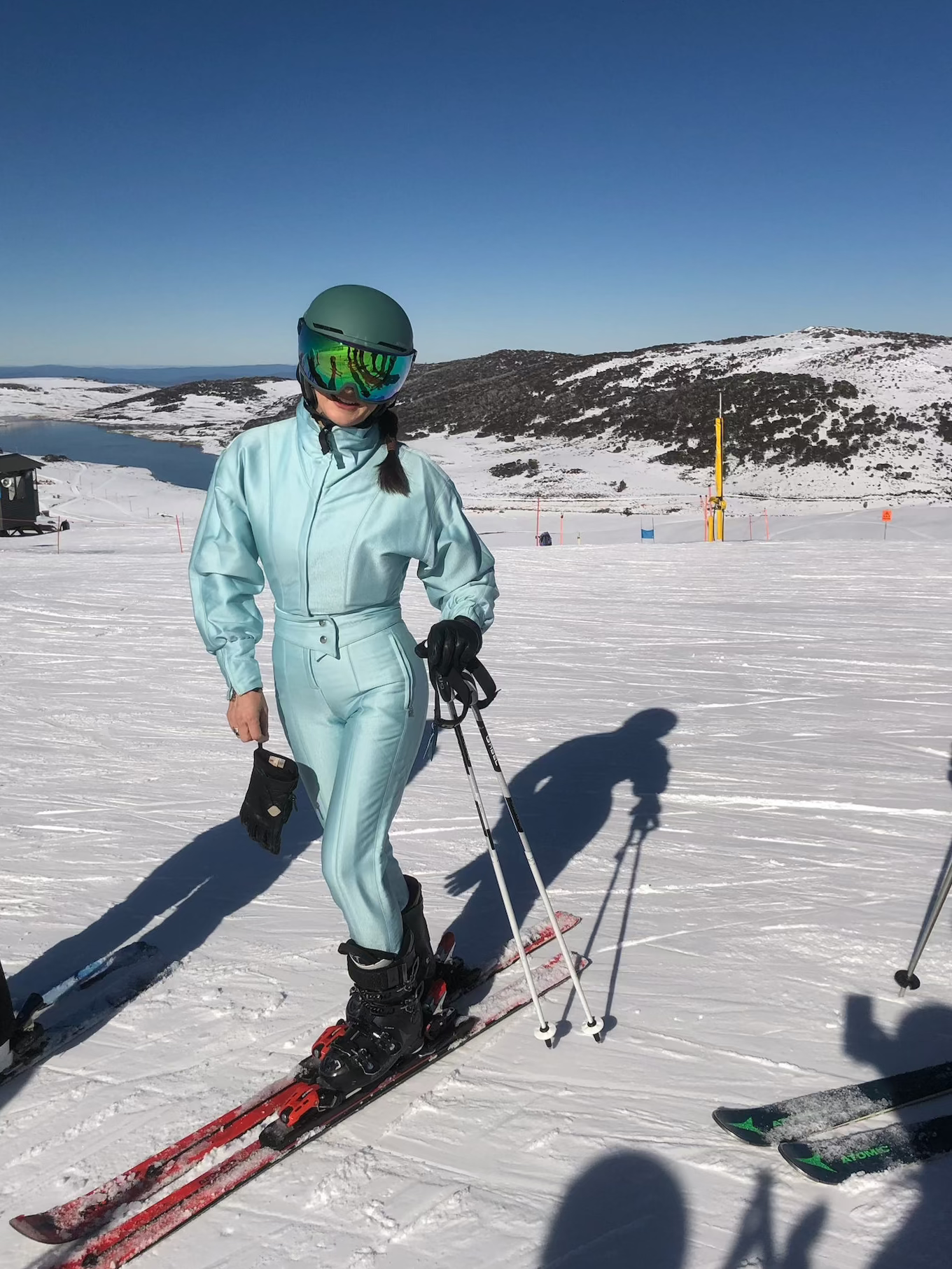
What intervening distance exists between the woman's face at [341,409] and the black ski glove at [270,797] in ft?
3.06

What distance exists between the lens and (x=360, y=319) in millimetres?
2428

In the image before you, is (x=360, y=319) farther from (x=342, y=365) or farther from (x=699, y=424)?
(x=699, y=424)

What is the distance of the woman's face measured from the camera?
248 centimetres

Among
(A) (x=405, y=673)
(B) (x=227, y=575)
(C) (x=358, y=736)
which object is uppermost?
(B) (x=227, y=575)

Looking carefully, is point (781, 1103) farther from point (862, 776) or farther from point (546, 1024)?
point (862, 776)

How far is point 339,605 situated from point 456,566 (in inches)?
15.6

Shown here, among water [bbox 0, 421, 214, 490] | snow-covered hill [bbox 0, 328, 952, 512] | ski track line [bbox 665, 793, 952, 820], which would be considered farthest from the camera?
water [bbox 0, 421, 214, 490]

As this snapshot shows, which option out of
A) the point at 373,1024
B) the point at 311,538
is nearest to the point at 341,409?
the point at 311,538

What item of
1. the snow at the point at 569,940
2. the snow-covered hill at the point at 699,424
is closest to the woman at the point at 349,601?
the snow at the point at 569,940

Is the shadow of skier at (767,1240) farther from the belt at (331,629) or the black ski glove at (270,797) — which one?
the belt at (331,629)

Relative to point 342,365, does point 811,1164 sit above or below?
below

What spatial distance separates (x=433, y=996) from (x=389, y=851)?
0.57m

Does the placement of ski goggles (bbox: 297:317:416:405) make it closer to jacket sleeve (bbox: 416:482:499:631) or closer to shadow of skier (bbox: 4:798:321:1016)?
jacket sleeve (bbox: 416:482:499:631)

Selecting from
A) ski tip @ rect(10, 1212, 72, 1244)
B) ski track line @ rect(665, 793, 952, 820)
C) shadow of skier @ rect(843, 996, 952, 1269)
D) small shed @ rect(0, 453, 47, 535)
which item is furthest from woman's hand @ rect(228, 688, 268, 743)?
small shed @ rect(0, 453, 47, 535)
